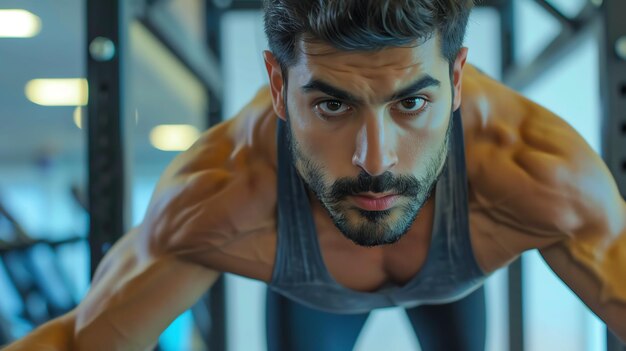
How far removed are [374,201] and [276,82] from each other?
164 millimetres

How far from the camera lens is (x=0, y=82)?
3.18 meters

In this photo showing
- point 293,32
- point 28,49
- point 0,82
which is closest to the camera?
point 293,32

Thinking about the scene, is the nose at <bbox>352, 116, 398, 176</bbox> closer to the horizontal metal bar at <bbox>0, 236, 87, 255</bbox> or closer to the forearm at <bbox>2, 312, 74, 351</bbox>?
the forearm at <bbox>2, 312, 74, 351</bbox>

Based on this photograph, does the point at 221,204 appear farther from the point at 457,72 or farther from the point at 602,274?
the point at 602,274

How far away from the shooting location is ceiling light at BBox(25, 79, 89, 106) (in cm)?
315

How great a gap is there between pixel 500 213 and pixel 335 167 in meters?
0.20

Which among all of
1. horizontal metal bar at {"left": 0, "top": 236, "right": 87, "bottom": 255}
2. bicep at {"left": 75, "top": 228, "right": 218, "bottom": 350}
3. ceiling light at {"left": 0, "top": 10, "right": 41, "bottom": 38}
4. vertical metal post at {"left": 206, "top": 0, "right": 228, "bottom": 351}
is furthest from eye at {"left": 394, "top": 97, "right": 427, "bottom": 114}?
horizontal metal bar at {"left": 0, "top": 236, "right": 87, "bottom": 255}

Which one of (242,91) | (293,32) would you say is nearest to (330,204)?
(293,32)

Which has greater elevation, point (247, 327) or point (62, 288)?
point (247, 327)

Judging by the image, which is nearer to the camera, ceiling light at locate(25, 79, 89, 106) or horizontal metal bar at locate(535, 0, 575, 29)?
horizontal metal bar at locate(535, 0, 575, 29)

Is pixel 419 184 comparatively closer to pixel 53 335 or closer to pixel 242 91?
pixel 53 335

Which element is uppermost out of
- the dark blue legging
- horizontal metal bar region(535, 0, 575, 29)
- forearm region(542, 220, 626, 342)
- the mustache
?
horizontal metal bar region(535, 0, 575, 29)

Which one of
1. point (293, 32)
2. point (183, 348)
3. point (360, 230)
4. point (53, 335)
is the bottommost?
point (183, 348)

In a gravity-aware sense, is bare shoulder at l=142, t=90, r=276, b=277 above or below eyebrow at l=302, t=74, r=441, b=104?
below
